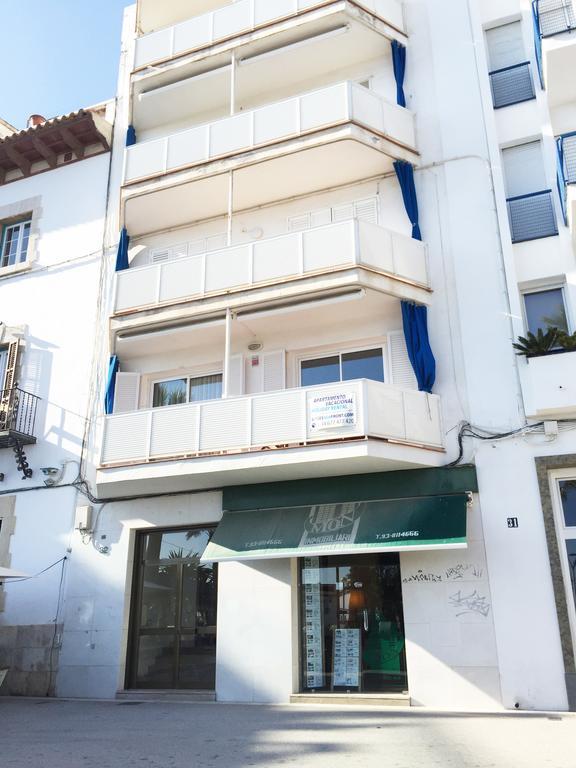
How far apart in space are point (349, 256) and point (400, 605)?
612cm

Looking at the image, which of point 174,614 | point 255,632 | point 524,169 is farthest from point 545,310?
point 174,614

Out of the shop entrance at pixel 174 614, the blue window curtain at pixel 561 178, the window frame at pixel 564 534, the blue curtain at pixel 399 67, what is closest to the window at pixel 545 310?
the blue window curtain at pixel 561 178

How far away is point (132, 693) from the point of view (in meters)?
12.1

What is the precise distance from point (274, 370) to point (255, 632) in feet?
16.1

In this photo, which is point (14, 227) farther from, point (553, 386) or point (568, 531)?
point (568, 531)

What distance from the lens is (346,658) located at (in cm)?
1116

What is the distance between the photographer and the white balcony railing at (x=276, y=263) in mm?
12047

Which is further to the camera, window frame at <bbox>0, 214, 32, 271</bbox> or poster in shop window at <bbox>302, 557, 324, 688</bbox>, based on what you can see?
window frame at <bbox>0, 214, 32, 271</bbox>

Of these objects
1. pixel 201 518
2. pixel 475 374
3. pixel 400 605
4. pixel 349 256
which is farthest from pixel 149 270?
pixel 400 605

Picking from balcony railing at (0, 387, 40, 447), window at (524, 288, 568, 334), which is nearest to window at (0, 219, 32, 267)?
balcony railing at (0, 387, 40, 447)

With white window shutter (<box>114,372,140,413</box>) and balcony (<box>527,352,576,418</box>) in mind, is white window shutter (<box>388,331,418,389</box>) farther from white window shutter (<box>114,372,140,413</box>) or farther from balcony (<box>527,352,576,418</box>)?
white window shutter (<box>114,372,140,413</box>)

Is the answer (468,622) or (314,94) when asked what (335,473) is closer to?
(468,622)

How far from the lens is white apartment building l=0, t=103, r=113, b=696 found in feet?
43.4

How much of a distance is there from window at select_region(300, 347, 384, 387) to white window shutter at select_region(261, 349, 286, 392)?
1.35 feet
